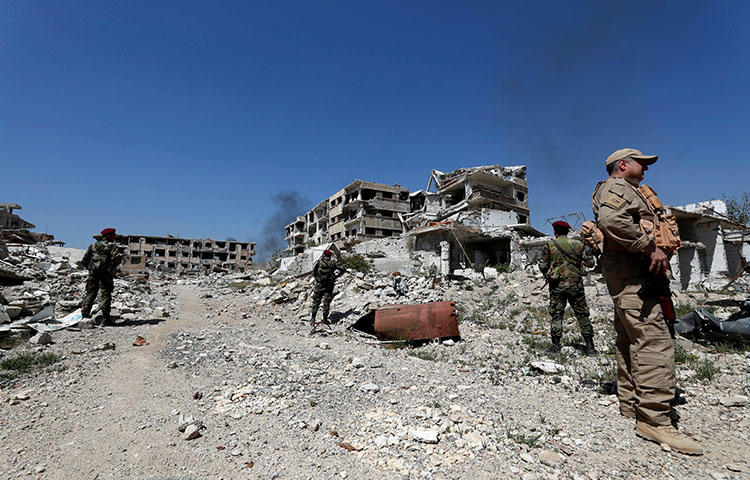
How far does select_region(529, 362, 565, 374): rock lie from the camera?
161 inches

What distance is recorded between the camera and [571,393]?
11.3ft

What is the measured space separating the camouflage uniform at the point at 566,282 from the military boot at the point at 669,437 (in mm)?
Answer: 2649

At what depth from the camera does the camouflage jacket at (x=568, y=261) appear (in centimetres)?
524

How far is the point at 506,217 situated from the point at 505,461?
25.9 meters

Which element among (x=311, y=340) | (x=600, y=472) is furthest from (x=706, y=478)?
(x=311, y=340)

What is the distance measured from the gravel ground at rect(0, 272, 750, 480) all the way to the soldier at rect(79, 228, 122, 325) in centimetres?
141

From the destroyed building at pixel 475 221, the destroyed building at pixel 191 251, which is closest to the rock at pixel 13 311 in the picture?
the destroyed building at pixel 475 221

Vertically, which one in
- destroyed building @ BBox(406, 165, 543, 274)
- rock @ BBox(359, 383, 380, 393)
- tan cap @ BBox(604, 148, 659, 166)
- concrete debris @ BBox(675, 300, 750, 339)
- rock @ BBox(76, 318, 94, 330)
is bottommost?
rock @ BBox(359, 383, 380, 393)

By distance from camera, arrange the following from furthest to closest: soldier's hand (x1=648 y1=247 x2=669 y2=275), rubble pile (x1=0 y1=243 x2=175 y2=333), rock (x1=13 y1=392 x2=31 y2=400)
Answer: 1. rubble pile (x1=0 y1=243 x2=175 y2=333)
2. rock (x1=13 y1=392 x2=31 y2=400)
3. soldier's hand (x1=648 y1=247 x2=669 y2=275)

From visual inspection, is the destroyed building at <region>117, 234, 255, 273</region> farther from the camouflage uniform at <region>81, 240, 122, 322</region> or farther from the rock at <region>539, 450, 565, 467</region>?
the rock at <region>539, 450, 565, 467</region>

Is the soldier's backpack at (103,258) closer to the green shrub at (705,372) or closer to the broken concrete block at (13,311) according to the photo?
the broken concrete block at (13,311)

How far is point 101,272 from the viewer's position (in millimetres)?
7066

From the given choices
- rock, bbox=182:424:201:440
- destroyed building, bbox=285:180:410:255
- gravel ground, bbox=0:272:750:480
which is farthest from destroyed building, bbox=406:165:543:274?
rock, bbox=182:424:201:440

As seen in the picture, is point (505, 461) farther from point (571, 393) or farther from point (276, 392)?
point (276, 392)
